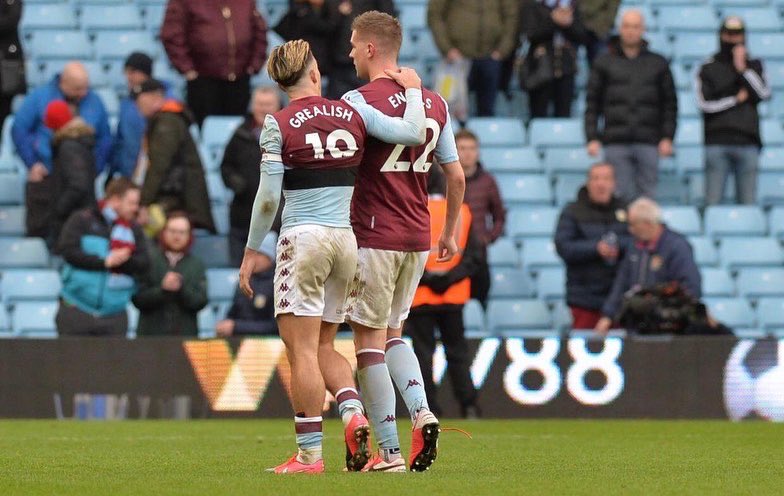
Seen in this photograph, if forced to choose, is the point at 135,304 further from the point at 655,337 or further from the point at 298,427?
the point at 298,427

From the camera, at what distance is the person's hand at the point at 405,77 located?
306 inches

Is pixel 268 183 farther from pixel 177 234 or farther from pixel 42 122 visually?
pixel 42 122

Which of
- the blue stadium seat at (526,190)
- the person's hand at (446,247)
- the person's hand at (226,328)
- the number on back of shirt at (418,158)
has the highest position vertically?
the number on back of shirt at (418,158)

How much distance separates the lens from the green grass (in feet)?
22.6

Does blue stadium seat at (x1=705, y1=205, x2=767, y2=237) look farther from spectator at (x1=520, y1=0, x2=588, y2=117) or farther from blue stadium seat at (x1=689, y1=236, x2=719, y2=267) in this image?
spectator at (x1=520, y1=0, x2=588, y2=117)

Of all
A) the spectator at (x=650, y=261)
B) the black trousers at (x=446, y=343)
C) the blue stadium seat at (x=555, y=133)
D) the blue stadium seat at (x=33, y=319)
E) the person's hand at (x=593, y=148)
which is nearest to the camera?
the black trousers at (x=446, y=343)

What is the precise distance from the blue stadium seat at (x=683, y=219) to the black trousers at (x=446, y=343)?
423 centimetres

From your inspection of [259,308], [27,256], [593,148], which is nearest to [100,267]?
[259,308]

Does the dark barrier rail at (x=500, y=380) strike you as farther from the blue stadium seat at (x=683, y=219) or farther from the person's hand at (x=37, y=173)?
the blue stadium seat at (x=683, y=219)

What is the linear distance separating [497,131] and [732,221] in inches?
99.3

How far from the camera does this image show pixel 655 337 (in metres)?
13.5

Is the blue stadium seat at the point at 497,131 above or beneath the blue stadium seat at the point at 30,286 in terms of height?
above

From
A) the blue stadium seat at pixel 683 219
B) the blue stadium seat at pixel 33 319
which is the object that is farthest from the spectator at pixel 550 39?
the blue stadium seat at pixel 33 319

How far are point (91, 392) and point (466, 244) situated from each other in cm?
321
